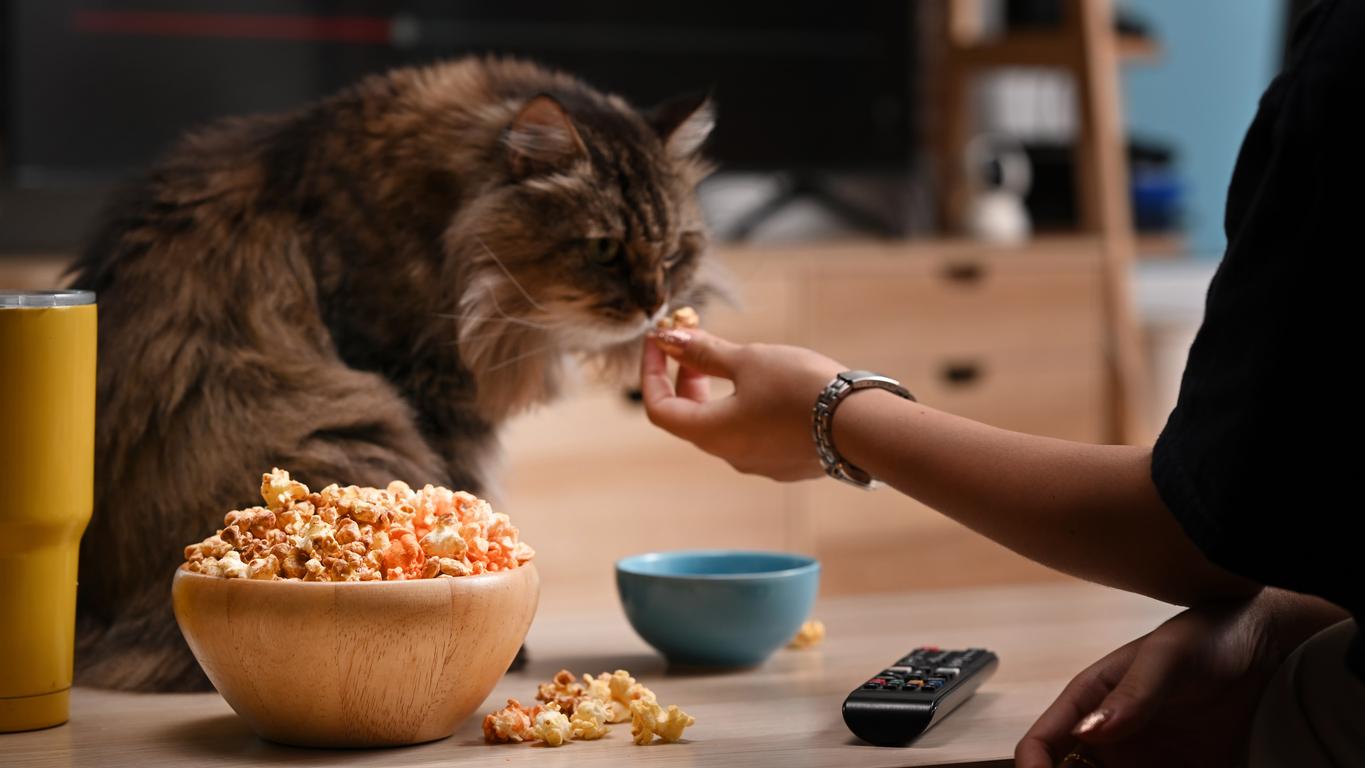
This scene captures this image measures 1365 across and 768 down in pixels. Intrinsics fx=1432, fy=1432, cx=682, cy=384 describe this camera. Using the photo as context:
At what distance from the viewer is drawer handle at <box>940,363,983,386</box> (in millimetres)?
3107

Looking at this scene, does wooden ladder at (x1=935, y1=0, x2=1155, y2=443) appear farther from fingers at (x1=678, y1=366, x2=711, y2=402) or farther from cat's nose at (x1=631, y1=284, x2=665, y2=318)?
fingers at (x1=678, y1=366, x2=711, y2=402)

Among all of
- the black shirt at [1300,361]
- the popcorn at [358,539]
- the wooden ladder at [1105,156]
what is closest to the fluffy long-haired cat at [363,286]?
the popcorn at [358,539]

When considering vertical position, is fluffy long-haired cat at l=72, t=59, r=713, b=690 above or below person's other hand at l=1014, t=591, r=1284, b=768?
above

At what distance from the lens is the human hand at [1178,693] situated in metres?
0.84

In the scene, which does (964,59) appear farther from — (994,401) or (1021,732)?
(1021,732)

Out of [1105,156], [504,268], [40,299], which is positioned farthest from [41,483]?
[1105,156]

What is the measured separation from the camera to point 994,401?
10.2 ft

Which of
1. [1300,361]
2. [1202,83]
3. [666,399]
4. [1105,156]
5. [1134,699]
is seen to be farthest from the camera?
[1202,83]

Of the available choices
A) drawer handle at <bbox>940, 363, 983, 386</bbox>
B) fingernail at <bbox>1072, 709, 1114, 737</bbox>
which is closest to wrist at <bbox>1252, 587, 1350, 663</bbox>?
fingernail at <bbox>1072, 709, 1114, 737</bbox>

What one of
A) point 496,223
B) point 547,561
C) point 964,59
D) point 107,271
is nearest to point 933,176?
point 964,59

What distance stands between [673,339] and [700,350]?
3cm

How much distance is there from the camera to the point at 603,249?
1437 millimetres

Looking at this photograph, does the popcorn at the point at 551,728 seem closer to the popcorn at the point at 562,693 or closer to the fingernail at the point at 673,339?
the popcorn at the point at 562,693

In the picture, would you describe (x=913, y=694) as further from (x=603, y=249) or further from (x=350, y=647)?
(x=603, y=249)
